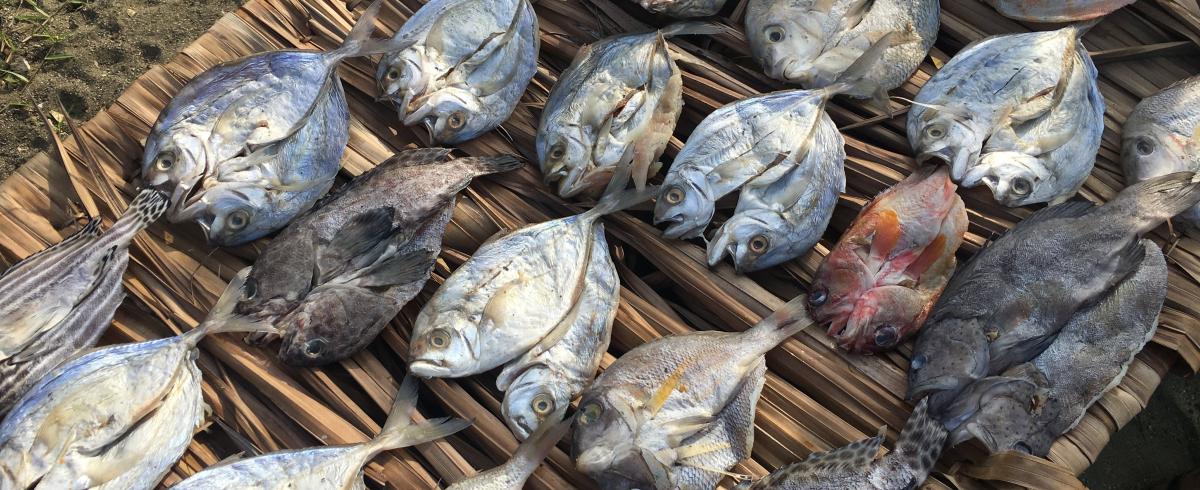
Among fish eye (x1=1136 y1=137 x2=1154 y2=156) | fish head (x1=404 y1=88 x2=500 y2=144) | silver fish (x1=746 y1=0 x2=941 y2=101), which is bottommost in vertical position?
fish eye (x1=1136 y1=137 x2=1154 y2=156)

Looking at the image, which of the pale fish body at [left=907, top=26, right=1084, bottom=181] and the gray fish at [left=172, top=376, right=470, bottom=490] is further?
the pale fish body at [left=907, top=26, right=1084, bottom=181]

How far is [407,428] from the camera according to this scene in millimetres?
2615

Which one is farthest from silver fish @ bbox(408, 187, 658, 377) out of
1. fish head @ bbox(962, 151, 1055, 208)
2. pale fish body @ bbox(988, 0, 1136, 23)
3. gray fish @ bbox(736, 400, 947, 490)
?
pale fish body @ bbox(988, 0, 1136, 23)

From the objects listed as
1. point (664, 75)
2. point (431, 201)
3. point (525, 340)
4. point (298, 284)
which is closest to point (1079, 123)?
point (664, 75)

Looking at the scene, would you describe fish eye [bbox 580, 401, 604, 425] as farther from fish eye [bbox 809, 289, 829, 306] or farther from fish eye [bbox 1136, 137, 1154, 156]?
fish eye [bbox 1136, 137, 1154, 156]

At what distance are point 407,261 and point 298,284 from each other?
1.12 ft

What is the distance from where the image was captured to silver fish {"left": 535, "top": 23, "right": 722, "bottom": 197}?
287cm

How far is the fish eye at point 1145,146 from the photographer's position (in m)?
2.88

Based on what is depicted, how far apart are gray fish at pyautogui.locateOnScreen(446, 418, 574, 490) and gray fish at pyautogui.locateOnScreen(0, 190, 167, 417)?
1.27 meters

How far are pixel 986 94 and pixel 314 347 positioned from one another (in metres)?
2.34

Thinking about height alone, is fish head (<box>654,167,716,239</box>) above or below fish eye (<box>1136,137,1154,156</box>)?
below

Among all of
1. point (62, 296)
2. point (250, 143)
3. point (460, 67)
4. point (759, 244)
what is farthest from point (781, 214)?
point (62, 296)

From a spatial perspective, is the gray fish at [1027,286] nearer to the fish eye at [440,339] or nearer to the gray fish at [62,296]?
the fish eye at [440,339]

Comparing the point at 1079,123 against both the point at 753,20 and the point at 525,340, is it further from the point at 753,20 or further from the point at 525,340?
the point at 525,340
